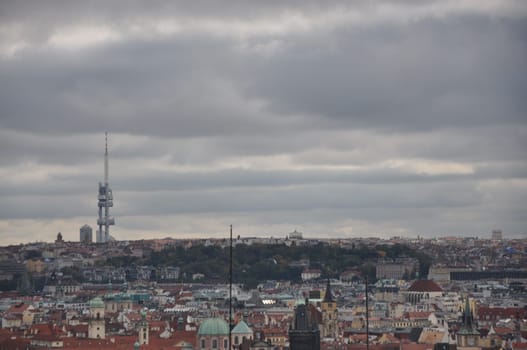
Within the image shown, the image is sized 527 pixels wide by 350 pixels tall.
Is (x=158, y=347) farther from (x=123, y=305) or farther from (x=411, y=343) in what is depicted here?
(x=123, y=305)

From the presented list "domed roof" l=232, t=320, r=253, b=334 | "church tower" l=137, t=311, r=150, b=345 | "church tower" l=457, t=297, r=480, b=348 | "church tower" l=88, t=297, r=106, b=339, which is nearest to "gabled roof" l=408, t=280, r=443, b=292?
"church tower" l=88, t=297, r=106, b=339

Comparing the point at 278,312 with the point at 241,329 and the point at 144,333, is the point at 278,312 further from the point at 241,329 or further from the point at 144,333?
the point at 241,329

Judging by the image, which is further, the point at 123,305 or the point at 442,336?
the point at 123,305

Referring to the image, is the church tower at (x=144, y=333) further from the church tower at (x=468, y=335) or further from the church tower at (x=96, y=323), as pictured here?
the church tower at (x=468, y=335)

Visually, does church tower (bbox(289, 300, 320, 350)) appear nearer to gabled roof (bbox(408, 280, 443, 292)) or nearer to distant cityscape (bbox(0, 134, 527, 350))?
distant cityscape (bbox(0, 134, 527, 350))

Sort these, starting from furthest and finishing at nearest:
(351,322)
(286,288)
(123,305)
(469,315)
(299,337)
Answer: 1. (286,288)
2. (123,305)
3. (351,322)
4. (469,315)
5. (299,337)

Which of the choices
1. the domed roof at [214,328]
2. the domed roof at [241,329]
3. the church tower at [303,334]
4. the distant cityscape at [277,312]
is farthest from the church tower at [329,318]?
the church tower at [303,334]

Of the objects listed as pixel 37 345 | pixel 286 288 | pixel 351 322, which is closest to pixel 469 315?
pixel 37 345

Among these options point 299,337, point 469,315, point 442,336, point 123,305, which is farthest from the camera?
point 123,305
